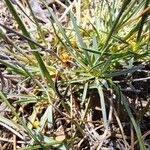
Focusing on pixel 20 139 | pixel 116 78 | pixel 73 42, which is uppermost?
pixel 73 42

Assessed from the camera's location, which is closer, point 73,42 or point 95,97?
point 95,97

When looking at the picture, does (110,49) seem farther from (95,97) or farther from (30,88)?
(30,88)

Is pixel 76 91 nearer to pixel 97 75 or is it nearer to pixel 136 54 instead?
pixel 97 75

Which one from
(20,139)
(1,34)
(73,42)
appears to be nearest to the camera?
(1,34)

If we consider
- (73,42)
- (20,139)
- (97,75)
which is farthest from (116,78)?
(20,139)

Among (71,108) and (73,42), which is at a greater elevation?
(73,42)

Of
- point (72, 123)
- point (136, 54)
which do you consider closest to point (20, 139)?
point (72, 123)

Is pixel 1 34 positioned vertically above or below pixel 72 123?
above

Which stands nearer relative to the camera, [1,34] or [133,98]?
[1,34]

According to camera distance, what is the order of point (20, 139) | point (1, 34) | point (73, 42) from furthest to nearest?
point (73, 42)
point (20, 139)
point (1, 34)
